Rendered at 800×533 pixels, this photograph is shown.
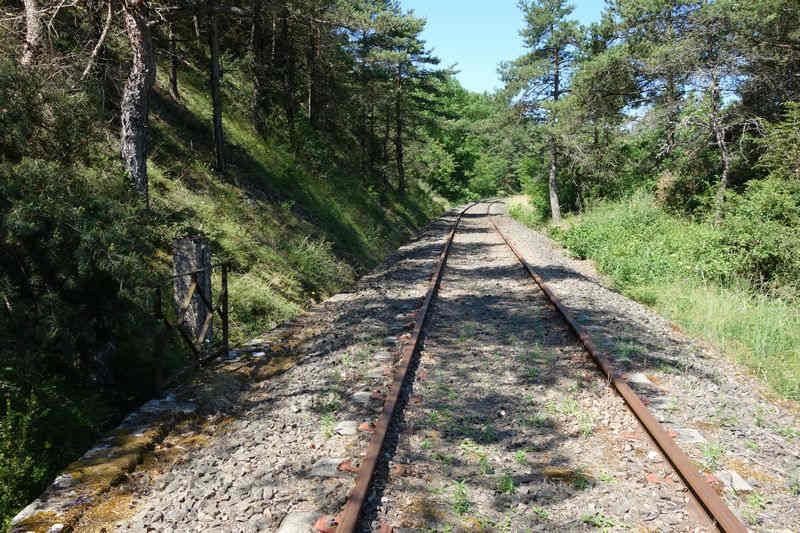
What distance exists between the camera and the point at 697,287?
31.2 feet

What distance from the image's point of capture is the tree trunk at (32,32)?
22.0 ft

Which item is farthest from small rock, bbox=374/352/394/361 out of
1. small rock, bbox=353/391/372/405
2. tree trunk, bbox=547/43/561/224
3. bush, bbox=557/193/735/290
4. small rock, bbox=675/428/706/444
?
tree trunk, bbox=547/43/561/224

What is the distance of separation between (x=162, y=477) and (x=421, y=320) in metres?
Answer: 4.19

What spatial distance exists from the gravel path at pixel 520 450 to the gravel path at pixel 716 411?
40 cm

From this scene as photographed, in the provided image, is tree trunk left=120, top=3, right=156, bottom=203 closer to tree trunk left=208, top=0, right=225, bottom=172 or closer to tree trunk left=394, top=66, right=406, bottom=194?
tree trunk left=208, top=0, right=225, bottom=172

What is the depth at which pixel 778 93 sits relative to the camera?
46.6ft

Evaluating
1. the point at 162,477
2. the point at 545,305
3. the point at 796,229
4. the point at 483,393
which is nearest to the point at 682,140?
the point at 796,229

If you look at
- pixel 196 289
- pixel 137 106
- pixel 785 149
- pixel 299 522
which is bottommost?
pixel 299 522

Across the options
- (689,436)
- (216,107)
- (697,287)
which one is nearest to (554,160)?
(697,287)

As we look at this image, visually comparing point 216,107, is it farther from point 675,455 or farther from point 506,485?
point 675,455

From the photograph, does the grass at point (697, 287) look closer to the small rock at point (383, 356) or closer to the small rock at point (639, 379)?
the small rock at point (639, 379)

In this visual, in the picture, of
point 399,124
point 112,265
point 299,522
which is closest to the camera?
point 299,522

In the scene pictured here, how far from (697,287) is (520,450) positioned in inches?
298

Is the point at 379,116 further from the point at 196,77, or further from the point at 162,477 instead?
the point at 162,477
